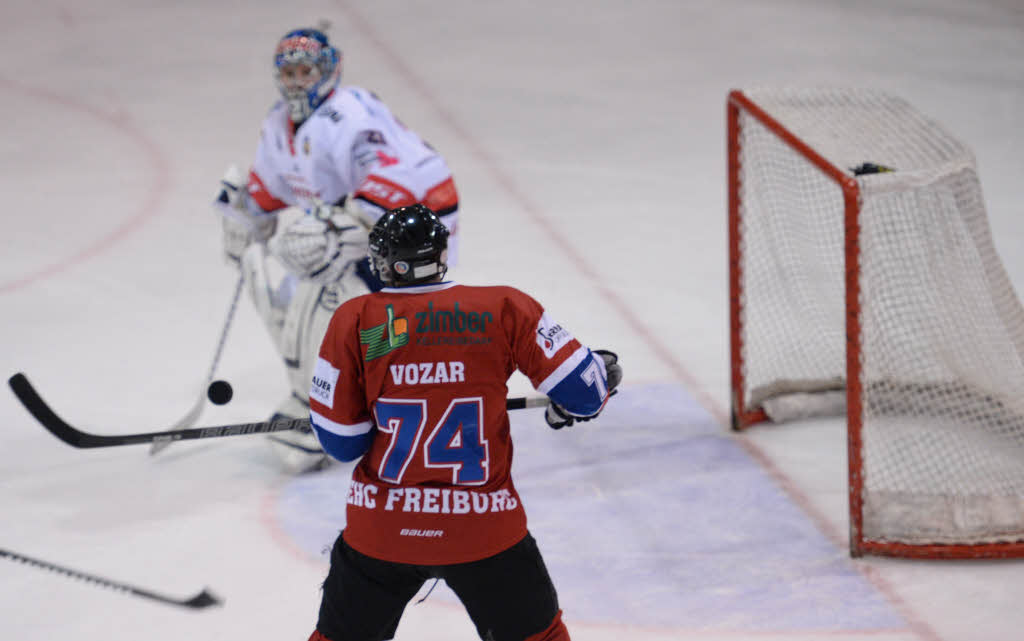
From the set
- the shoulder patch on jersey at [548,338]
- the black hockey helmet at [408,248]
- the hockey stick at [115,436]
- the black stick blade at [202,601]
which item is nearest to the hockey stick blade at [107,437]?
the hockey stick at [115,436]

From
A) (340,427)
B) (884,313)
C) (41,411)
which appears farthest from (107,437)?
(884,313)

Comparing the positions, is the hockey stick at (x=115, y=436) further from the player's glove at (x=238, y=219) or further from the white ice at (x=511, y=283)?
the player's glove at (x=238, y=219)

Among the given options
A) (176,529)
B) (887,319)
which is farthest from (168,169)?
(887,319)

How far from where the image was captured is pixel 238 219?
4.54 m

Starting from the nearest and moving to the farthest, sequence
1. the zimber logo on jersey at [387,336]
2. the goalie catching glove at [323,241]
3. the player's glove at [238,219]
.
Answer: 1. the zimber logo on jersey at [387,336]
2. the goalie catching glove at [323,241]
3. the player's glove at [238,219]

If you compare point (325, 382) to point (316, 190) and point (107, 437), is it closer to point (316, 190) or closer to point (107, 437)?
point (107, 437)

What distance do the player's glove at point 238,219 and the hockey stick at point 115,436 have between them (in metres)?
1.25

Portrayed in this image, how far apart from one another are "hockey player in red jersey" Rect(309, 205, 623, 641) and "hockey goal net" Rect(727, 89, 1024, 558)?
4.53 feet

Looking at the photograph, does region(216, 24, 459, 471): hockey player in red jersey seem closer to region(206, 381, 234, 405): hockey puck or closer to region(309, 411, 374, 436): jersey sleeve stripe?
region(206, 381, 234, 405): hockey puck

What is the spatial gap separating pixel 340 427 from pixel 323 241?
61.1 inches

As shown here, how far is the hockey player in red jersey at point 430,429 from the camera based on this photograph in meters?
2.55

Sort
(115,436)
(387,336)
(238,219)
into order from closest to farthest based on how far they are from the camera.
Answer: (387,336), (115,436), (238,219)

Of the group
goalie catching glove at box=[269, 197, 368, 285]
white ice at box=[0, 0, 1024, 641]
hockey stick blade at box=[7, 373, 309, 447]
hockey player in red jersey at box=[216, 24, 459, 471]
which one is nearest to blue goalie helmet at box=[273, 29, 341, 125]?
hockey player in red jersey at box=[216, 24, 459, 471]

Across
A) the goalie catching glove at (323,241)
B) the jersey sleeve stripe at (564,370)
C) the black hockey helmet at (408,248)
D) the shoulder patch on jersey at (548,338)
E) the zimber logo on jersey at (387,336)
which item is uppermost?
the black hockey helmet at (408,248)
